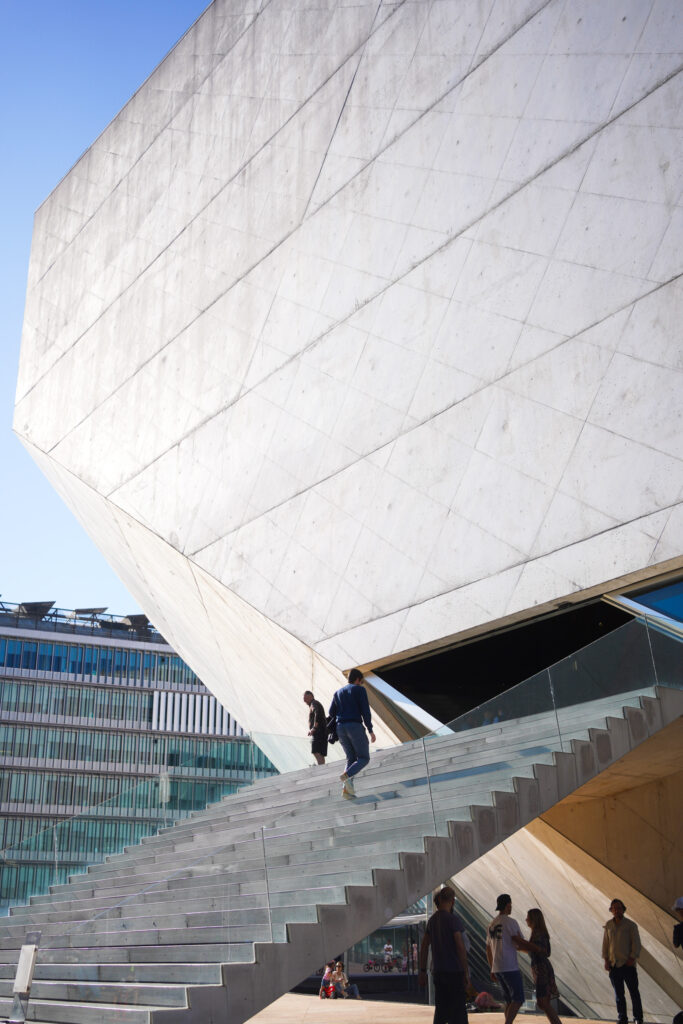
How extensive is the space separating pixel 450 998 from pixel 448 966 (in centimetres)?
20

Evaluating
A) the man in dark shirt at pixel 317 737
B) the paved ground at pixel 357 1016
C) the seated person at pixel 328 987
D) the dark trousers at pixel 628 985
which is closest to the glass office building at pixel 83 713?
the seated person at pixel 328 987

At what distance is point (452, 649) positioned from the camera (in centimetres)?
1202

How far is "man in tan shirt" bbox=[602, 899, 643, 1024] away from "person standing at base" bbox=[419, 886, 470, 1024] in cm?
263

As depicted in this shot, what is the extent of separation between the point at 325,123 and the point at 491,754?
10.4m

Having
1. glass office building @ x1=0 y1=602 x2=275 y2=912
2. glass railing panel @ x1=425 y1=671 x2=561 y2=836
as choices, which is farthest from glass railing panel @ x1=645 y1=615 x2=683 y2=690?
glass office building @ x1=0 y1=602 x2=275 y2=912

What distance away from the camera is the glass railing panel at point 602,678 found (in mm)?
8742

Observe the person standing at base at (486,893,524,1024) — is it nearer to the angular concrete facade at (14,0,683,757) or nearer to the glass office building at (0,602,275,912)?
the angular concrete facade at (14,0,683,757)

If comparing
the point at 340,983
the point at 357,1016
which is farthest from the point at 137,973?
the point at 340,983

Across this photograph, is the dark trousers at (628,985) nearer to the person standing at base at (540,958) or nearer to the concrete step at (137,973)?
the person standing at base at (540,958)

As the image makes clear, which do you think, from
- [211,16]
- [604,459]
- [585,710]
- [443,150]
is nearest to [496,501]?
[604,459]

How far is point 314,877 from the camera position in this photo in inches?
296

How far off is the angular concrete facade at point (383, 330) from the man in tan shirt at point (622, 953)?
10.1 feet

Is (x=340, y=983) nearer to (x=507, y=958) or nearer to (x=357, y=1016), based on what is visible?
(x=357, y=1016)

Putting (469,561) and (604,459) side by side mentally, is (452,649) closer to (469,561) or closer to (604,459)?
(469,561)
